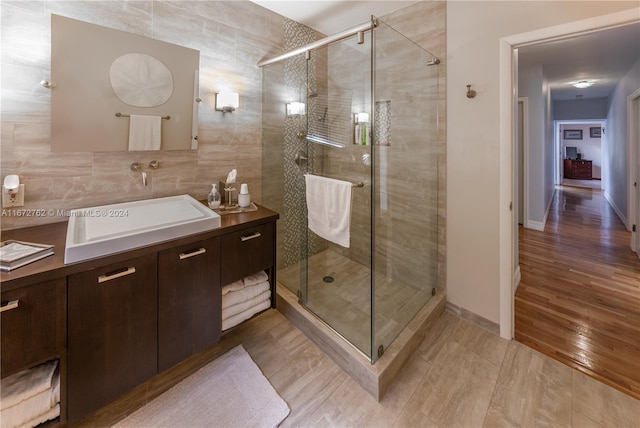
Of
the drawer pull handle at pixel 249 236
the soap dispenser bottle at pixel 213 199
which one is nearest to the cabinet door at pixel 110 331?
the drawer pull handle at pixel 249 236

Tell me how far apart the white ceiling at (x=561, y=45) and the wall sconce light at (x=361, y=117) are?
3.51 feet

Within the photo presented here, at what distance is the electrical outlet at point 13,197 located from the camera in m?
1.39

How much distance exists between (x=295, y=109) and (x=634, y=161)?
442cm

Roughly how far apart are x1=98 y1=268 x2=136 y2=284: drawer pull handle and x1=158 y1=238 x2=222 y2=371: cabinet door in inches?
4.9

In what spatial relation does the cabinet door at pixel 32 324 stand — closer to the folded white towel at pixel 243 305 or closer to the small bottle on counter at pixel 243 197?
the folded white towel at pixel 243 305

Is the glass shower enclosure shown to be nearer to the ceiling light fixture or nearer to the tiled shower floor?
the tiled shower floor

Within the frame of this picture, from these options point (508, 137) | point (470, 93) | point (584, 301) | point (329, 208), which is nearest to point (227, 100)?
point (329, 208)

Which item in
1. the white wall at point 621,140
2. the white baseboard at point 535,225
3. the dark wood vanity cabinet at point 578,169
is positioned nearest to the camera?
the white wall at point 621,140

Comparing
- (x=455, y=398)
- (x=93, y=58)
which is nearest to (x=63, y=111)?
(x=93, y=58)

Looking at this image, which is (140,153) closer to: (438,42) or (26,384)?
(26,384)

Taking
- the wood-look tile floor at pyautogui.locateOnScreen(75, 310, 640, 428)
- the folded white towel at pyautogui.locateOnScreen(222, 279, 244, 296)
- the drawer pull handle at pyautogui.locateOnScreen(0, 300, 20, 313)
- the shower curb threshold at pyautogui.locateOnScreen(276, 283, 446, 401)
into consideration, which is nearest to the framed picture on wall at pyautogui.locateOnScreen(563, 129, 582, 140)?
the shower curb threshold at pyautogui.locateOnScreen(276, 283, 446, 401)

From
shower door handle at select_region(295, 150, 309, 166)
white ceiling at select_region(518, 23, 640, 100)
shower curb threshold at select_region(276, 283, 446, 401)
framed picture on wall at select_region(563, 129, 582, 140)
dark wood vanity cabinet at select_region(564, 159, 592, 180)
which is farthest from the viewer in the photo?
framed picture on wall at select_region(563, 129, 582, 140)

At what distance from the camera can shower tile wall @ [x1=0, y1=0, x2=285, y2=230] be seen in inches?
55.6

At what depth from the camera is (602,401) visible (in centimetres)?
149
